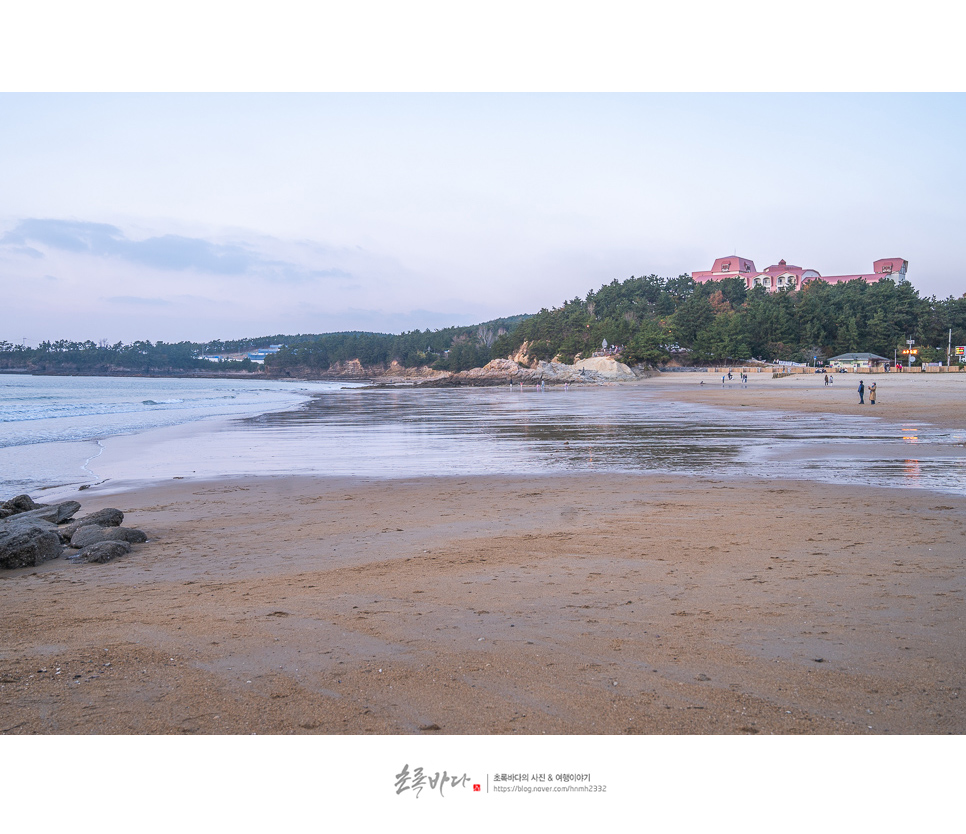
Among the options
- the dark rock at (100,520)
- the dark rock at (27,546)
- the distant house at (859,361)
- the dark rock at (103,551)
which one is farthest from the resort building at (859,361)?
the dark rock at (27,546)

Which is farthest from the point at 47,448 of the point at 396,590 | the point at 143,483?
the point at 396,590

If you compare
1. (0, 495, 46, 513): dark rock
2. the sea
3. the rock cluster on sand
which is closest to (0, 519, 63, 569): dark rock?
the rock cluster on sand

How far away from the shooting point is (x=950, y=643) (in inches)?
160

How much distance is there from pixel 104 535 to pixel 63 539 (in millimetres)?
674

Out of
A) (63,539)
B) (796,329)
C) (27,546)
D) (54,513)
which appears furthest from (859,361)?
(27,546)

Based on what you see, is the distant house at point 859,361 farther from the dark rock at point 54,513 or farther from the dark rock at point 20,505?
the dark rock at point 20,505

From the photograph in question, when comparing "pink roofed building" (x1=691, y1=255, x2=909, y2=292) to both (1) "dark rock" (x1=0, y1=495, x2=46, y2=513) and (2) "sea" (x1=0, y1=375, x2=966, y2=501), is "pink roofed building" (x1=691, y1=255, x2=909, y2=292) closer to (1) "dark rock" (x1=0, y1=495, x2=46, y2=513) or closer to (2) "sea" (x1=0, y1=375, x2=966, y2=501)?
(2) "sea" (x1=0, y1=375, x2=966, y2=501)

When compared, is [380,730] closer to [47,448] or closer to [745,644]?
[745,644]

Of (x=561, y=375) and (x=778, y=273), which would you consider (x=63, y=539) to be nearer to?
(x=561, y=375)

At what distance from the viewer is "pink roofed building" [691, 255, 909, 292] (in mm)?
144625

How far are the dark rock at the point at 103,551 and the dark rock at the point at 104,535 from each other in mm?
181

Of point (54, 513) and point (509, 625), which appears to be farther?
point (54, 513)

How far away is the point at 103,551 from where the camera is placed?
275 inches

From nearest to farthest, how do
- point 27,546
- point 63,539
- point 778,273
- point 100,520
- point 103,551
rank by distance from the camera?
point 27,546 → point 103,551 → point 63,539 → point 100,520 → point 778,273
